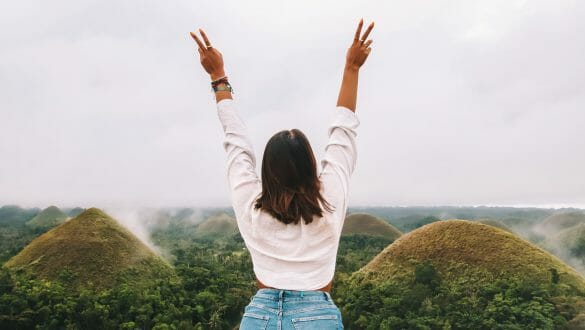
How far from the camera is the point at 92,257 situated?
64.0ft

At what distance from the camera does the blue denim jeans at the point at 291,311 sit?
4.39ft

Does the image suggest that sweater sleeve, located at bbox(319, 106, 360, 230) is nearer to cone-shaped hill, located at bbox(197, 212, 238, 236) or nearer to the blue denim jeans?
the blue denim jeans

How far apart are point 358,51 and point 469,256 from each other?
18.6m

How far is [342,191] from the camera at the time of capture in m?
1.45

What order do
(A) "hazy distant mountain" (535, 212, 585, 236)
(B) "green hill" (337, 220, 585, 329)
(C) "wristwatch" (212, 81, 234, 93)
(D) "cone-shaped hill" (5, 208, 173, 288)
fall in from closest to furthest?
(C) "wristwatch" (212, 81, 234, 93)
(B) "green hill" (337, 220, 585, 329)
(D) "cone-shaped hill" (5, 208, 173, 288)
(A) "hazy distant mountain" (535, 212, 585, 236)

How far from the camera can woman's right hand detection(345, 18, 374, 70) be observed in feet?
5.40

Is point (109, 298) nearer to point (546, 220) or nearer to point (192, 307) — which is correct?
point (192, 307)

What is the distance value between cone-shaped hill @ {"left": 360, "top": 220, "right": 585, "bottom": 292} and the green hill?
3 cm

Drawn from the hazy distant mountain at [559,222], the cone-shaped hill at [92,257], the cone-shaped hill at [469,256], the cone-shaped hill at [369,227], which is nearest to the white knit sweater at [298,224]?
the cone-shaped hill at [469,256]

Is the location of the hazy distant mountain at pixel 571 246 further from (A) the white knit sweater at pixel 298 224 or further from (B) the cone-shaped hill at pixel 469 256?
(A) the white knit sweater at pixel 298 224

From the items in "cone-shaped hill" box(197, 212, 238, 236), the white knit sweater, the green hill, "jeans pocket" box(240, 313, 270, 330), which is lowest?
"cone-shaped hill" box(197, 212, 238, 236)

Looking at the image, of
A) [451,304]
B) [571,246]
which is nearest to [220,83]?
[451,304]

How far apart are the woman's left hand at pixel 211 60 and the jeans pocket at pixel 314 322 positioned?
0.89 m

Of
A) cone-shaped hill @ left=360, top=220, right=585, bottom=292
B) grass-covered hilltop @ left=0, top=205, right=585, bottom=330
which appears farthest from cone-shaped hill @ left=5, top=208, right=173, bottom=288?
cone-shaped hill @ left=360, top=220, right=585, bottom=292
